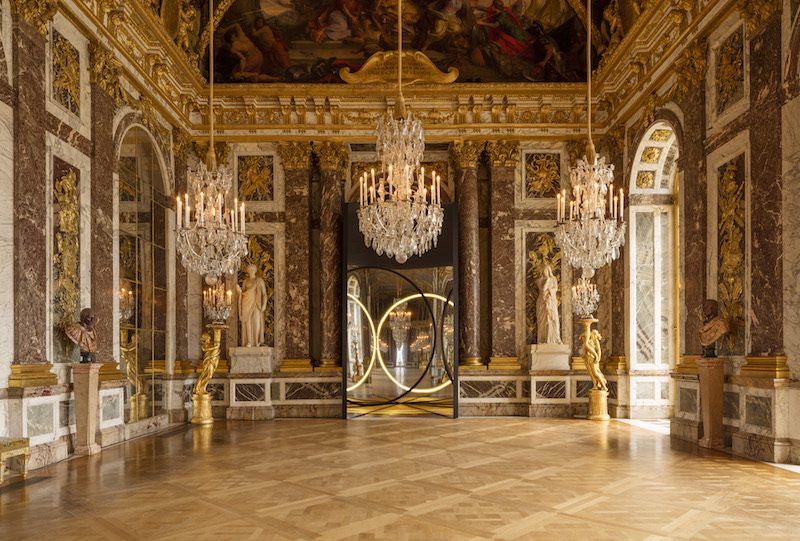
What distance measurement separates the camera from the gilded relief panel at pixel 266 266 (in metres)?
13.3

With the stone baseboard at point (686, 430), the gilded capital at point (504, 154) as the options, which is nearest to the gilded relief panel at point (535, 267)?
the gilded capital at point (504, 154)

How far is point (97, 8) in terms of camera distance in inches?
359

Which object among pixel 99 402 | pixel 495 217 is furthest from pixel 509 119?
pixel 99 402

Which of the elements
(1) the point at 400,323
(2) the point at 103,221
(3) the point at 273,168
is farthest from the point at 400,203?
(3) the point at 273,168

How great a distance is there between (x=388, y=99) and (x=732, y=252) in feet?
25.2

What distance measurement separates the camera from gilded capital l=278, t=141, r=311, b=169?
44.3 feet

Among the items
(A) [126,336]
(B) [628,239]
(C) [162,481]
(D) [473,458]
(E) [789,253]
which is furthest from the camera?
(B) [628,239]

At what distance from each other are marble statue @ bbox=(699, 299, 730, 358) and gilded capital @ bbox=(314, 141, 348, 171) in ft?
25.9

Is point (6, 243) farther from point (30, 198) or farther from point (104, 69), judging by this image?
point (104, 69)

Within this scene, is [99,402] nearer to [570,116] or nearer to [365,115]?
[365,115]

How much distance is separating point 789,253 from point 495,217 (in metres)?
6.72

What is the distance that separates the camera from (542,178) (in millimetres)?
13555

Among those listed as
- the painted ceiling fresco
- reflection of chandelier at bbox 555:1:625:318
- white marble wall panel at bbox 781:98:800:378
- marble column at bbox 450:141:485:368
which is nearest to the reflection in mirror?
the painted ceiling fresco

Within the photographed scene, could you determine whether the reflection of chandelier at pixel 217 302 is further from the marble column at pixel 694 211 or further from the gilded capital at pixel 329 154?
the marble column at pixel 694 211
